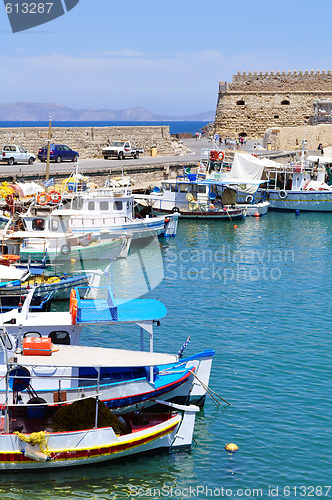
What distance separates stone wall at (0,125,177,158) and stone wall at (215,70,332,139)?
16524 mm

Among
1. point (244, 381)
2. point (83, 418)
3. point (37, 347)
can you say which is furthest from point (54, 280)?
point (83, 418)

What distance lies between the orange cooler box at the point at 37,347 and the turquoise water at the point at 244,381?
2.13 m

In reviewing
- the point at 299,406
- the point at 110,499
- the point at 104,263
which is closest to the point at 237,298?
the point at 104,263

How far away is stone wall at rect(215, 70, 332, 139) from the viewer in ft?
232

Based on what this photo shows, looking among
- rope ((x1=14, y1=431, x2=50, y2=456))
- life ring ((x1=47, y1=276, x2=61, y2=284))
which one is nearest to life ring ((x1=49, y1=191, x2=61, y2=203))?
life ring ((x1=47, y1=276, x2=61, y2=284))

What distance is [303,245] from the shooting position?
33750 mm

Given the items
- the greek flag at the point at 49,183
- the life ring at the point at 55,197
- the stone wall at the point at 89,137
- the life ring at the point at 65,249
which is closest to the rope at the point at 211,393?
the life ring at the point at 65,249

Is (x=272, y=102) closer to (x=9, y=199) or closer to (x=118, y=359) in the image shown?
(x=9, y=199)

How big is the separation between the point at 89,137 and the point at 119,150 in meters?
2.33

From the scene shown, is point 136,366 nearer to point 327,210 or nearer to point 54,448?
point 54,448

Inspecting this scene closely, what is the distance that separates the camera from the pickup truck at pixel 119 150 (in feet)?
160

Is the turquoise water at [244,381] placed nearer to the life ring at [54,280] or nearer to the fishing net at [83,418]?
the fishing net at [83,418]

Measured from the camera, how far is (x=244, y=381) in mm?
16016

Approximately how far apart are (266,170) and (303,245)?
14376mm
